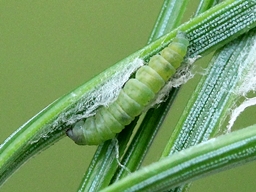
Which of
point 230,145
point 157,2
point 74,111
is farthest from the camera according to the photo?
point 157,2

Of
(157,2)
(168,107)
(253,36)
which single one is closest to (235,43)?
(253,36)

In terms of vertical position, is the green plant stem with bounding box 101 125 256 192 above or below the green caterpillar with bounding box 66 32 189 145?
below

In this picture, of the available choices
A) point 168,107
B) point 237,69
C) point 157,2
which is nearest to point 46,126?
point 168,107

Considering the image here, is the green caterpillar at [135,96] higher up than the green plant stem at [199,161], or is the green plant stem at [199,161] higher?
the green caterpillar at [135,96]

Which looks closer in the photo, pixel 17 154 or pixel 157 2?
pixel 17 154

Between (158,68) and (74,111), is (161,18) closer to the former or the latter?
(158,68)

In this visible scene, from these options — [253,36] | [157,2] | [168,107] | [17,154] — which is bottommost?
[17,154]

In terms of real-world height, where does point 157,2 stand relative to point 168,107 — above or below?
above

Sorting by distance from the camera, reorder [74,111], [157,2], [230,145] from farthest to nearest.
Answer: [157,2], [74,111], [230,145]
